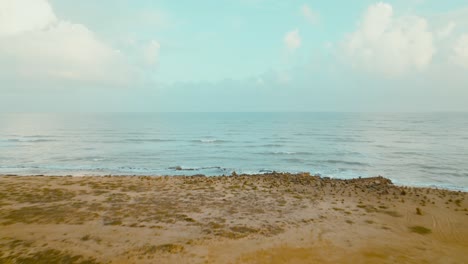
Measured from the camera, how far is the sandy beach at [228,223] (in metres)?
10.1

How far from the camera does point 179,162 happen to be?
131 feet

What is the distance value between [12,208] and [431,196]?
80.9ft

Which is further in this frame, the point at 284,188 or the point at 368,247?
the point at 284,188

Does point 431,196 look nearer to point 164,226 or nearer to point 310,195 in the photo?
point 310,195

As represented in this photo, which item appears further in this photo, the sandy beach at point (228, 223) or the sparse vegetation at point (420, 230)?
the sparse vegetation at point (420, 230)

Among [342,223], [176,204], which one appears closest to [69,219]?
[176,204]

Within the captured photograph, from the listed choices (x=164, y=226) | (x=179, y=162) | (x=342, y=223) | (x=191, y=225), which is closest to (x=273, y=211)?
(x=342, y=223)

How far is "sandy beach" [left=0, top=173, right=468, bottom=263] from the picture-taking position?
10.1m

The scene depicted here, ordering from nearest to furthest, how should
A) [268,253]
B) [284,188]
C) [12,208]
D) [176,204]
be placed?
1. [268,253]
2. [12,208]
3. [176,204]
4. [284,188]

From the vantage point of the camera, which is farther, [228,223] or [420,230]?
[228,223]

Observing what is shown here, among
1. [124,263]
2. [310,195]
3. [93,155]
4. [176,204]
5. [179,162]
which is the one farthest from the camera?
[93,155]

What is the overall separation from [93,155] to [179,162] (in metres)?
15.2

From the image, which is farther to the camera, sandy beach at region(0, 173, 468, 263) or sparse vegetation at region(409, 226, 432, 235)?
sparse vegetation at region(409, 226, 432, 235)

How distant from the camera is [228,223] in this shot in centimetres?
1320
